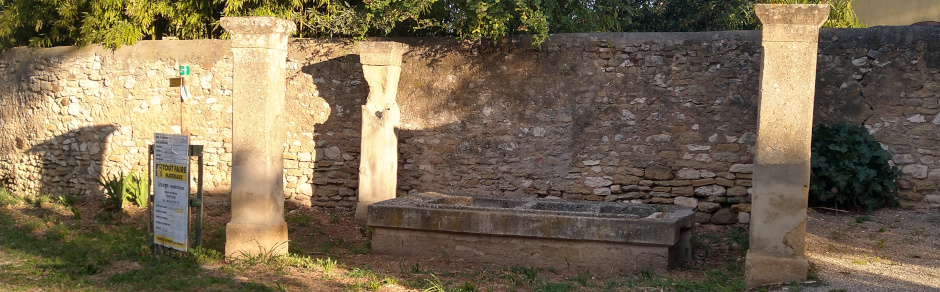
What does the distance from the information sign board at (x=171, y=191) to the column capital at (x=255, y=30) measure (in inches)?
37.4

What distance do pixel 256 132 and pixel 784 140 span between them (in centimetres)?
423

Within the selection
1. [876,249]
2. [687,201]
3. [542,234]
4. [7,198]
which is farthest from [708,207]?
[7,198]

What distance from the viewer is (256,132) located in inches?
263

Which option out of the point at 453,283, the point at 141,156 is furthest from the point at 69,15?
the point at 453,283

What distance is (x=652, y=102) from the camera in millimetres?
8250

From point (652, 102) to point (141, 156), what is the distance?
21.4 ft

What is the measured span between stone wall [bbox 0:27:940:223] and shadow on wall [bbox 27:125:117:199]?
20 millimetres

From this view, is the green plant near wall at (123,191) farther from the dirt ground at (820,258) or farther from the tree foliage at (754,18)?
the tree foliage at (754,18)

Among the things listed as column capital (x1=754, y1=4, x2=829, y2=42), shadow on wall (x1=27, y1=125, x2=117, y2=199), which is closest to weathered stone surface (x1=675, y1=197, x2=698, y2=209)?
column capital (x1=754, y1=4, x2=829, y2=42)

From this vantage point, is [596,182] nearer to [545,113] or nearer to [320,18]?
[545,113]

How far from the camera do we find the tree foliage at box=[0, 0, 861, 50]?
870cm

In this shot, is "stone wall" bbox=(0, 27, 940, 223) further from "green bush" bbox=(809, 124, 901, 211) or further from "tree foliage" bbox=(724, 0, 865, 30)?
"tree foliage" bbox=(724, 0, 865, 30)

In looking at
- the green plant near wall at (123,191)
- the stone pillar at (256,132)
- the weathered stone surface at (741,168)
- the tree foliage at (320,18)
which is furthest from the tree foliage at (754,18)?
the green plant near wall at (123,191)

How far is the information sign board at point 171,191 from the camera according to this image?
6.66 metres
